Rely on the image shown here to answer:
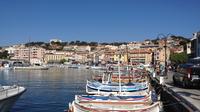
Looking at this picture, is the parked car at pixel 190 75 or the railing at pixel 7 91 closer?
the railing at pixel 7 91

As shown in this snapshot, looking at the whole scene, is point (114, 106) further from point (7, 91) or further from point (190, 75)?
point (190, 75)

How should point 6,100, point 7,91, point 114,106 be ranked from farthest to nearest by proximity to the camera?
point 7,91 < point 6,100 < point 114,106

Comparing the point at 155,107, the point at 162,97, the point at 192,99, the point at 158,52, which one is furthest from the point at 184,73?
the point at 158,52

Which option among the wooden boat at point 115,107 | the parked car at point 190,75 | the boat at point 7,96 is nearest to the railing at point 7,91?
the boat at point 7,96

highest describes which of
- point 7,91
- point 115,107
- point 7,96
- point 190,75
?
point 190,75

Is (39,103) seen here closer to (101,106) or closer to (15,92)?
(15,92)

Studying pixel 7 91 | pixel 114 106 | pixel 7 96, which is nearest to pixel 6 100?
pixel 7 96

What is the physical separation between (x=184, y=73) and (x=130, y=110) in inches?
413

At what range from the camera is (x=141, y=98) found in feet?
86.1

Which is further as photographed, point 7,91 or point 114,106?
point 7,91

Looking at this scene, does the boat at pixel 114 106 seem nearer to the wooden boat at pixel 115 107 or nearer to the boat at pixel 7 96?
the wooden boat at pixel 115 107

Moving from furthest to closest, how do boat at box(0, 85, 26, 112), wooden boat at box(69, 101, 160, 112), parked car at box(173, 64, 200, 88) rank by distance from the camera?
1. parked car at box(173, 64, 200, 88)
2. boat at box(0, 85, 26, 112)
3. wooden boat at box(69, 101, 160, 112)

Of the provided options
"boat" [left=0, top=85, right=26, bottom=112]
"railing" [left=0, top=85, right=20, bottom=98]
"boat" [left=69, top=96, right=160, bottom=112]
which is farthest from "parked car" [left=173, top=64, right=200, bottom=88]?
"railing" [left=0, top=85, right=20, bottom=98]

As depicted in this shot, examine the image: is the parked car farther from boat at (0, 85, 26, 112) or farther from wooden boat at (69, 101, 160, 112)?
boat at (0, 85, 26, 112)
